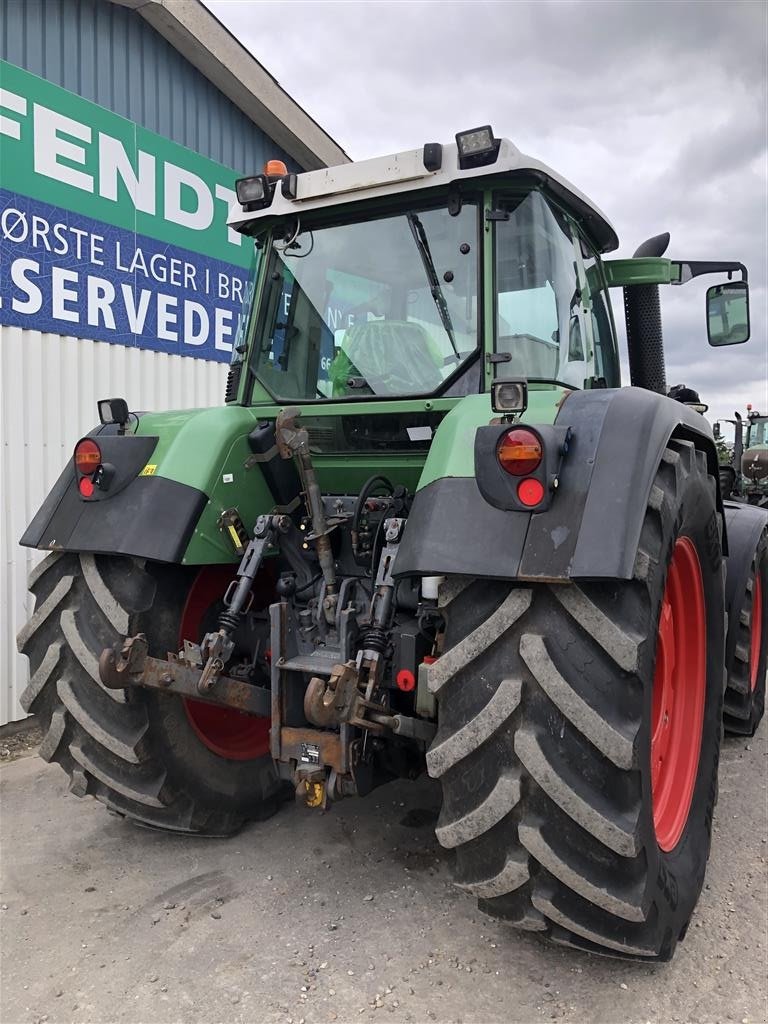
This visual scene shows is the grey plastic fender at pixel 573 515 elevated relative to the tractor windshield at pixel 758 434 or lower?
lower

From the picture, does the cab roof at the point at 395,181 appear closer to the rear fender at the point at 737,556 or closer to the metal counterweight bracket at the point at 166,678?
the metal counterweight bracket at the point at 166,678

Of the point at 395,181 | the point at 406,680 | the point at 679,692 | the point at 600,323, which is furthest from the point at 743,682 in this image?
the point at 395,181

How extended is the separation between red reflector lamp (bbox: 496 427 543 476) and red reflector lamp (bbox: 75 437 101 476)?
1577 mm

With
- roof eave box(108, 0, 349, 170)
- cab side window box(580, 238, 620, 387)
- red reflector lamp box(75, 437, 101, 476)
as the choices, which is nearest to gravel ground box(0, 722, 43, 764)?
red reflector lamp box(75, 437, 101, 476)

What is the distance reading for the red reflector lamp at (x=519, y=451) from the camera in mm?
2061

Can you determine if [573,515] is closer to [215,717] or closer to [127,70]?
[215,717]

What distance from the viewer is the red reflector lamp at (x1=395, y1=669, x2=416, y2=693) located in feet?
8.14

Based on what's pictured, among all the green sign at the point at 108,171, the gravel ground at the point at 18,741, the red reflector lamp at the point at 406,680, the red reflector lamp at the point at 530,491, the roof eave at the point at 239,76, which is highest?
the roof eave at the point at 239,76

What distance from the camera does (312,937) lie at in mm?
2549

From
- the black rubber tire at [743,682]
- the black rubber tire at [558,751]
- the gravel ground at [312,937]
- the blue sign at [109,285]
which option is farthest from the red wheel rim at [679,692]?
the blue sign at [109,285]

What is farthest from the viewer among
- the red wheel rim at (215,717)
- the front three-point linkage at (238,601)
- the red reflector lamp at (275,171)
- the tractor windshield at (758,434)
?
the tractor windshield at (758,434)

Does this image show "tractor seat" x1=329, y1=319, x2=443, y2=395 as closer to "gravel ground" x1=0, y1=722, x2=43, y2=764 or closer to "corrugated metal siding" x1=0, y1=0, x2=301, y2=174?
"gravel ground" x1=0, y1=722, x2=43, y2=764

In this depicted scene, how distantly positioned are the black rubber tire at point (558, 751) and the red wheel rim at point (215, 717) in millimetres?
1157

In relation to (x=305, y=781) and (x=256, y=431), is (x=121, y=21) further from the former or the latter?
(x=305, y=781)
